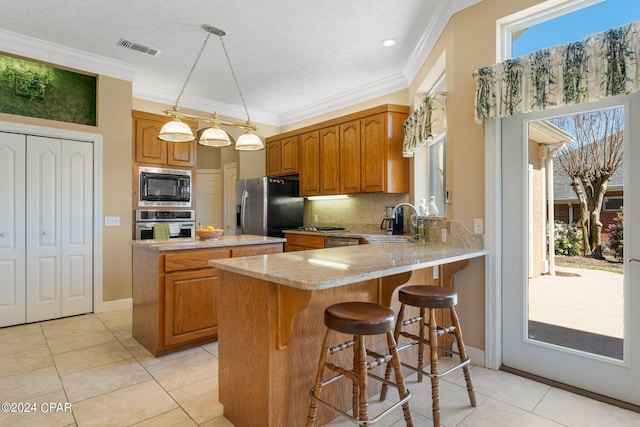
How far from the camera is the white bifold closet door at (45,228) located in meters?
3.52

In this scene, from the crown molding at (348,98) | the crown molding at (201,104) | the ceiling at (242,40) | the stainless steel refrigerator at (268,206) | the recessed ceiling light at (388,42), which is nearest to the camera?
the ceiling at (242,40)

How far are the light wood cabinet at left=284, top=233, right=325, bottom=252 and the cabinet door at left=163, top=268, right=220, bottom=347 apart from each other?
1809 mm

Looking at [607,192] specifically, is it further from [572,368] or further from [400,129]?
[400,129]

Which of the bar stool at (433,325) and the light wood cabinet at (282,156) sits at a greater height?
the light wood cabinet at (282,156)

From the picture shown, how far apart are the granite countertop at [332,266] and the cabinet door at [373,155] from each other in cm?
186

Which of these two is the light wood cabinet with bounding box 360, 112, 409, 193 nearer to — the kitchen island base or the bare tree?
the bare tree

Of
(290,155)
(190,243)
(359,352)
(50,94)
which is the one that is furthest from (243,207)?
(359,352)

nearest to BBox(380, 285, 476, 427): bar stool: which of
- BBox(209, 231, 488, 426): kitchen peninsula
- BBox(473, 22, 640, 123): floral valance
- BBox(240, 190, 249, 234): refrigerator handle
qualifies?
BBox(209, 231, 488, 426): kitchen peninsula

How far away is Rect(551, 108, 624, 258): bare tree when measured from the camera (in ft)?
6.98

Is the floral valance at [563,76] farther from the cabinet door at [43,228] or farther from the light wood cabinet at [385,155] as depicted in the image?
the cabinet door at [43,228]

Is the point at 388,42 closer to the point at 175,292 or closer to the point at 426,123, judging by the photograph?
the point at 426,123

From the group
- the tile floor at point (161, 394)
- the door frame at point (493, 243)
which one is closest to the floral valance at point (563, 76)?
the door frame at point (493, 243)

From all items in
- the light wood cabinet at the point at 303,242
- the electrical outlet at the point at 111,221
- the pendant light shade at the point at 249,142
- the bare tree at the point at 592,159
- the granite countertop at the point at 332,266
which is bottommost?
the light wood cabinet at the point at 303,242

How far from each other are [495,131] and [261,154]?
4.48 m
